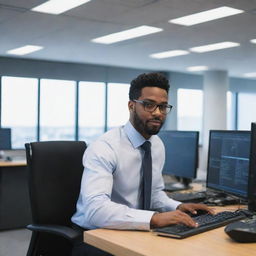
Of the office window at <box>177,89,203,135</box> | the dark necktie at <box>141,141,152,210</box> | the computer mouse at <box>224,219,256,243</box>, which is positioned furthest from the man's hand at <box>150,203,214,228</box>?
the office window at <box>177,89,203,135</box>

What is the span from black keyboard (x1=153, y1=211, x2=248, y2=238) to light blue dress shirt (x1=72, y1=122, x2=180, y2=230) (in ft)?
0.30

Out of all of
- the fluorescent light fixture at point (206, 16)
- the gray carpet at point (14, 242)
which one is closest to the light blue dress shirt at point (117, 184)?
the gray carpet at point (14, 242)

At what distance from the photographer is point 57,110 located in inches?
354

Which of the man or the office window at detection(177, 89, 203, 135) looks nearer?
the man

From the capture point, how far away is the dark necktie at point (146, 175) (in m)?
1.80

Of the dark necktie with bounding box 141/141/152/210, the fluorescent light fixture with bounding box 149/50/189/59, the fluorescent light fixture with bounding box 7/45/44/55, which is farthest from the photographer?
the fluorescent light fixture with bounding box 149/50/189/59

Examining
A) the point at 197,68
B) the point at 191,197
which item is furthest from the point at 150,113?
the point at 197,68

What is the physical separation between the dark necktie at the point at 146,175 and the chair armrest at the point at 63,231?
0.31 metres

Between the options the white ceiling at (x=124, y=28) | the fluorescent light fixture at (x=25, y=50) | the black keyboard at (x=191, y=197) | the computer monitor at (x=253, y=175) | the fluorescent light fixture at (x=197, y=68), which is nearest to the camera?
the computer monitor at (x=253, y=175)

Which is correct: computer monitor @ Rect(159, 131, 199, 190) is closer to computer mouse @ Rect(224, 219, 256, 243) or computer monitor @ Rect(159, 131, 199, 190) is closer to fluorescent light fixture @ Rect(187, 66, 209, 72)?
computer mouse @ Rect(224, 219, 256, 243)

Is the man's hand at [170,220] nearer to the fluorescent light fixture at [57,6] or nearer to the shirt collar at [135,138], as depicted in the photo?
the shirt collar at [135,138]

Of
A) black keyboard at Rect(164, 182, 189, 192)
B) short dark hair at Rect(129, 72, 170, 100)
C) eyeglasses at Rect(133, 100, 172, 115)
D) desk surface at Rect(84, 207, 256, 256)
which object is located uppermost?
short dark hair at Rect(129, 72, 170, 100)

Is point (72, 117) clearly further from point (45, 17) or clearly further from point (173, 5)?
point (173, 5)

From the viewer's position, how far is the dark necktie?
1.80 metres
